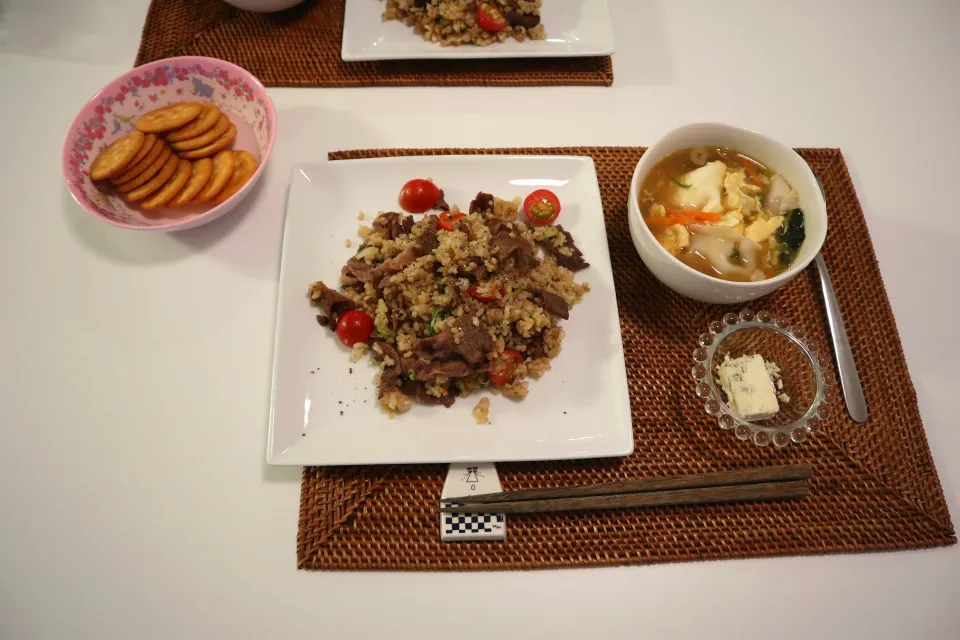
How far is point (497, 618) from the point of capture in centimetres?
180

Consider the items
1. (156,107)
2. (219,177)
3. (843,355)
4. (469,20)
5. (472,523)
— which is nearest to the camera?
(472,523)

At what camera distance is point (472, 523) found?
1.83 m

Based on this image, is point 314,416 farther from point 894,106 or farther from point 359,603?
point 894,106

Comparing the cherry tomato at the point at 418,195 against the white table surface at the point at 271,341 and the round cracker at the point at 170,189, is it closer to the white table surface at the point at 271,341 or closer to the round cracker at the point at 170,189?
the white table surface at the point at 271,341

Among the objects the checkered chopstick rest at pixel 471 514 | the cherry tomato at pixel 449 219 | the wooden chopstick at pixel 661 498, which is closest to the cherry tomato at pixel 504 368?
the checkered chopstick rest at pixel 471 514

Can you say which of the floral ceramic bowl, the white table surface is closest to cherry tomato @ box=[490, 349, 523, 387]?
the white table surface

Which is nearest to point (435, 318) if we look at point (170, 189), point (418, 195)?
point (418, 195)

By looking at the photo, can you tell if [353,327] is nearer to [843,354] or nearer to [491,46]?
[491,46]

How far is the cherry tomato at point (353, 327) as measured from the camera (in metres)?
1.92

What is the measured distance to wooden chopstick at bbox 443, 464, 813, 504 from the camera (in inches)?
71.8

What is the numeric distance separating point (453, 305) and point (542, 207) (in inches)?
21.6

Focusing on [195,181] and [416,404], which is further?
[195,181]

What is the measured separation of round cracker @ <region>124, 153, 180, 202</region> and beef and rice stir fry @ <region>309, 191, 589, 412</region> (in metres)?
0.82

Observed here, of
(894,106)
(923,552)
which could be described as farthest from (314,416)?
(894,106)
